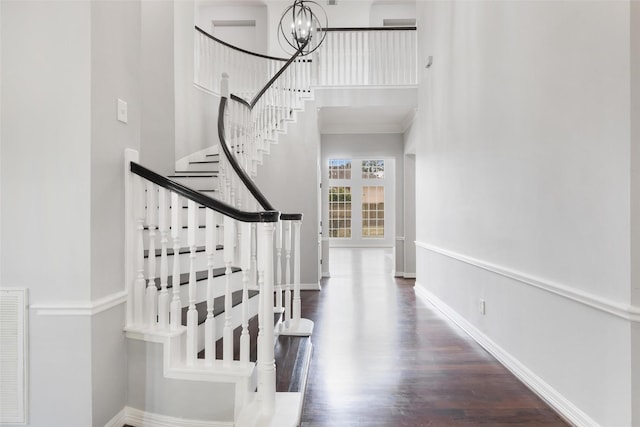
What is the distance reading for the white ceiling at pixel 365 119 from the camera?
557 cm

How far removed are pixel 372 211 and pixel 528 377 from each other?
32.0 feet

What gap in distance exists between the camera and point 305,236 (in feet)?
17.7

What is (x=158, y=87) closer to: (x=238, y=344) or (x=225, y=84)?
(x=225, y=84)

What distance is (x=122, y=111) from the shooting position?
190 centimetres

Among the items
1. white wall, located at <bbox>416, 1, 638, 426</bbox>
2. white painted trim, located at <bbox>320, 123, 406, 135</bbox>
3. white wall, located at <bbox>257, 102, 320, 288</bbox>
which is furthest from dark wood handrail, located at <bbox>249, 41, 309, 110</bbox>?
white wall, located at <bbox>416, 1, 638, 426</bbox>

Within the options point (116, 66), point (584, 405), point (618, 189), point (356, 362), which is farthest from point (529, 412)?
point (116, 66)

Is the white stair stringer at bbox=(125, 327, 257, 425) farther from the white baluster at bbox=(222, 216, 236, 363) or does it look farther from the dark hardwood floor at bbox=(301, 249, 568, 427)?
the dark hardwood floor at bbox=(301, 249, 568, 427)

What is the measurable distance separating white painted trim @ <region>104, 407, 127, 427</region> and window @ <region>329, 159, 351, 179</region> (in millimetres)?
10474

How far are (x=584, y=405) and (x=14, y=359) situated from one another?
9.56 feet

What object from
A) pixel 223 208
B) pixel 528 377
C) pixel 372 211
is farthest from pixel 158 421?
pixel 372 211

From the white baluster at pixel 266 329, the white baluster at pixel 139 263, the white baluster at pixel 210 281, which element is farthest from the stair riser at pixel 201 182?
the white baluster at pixel 266 329

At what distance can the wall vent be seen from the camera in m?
1.64

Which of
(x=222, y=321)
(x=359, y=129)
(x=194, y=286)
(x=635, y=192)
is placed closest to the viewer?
(x=635, y=192)

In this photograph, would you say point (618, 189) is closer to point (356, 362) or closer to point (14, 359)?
point (356, 362)
